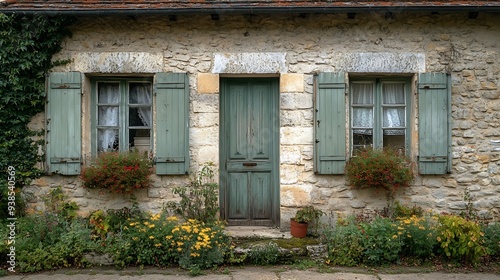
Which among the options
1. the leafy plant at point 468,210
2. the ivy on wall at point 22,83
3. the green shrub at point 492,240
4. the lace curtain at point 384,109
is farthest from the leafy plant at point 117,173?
the green shrub at point 492,240

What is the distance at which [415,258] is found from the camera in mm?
5508

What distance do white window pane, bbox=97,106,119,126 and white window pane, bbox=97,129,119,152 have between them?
0.12 m

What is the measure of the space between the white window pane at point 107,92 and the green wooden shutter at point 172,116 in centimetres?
74

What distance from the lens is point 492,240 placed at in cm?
566

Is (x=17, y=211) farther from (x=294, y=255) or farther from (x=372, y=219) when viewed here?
(x=372, y=219)

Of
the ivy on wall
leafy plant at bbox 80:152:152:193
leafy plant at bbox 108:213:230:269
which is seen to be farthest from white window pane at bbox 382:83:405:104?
the ivy on wall

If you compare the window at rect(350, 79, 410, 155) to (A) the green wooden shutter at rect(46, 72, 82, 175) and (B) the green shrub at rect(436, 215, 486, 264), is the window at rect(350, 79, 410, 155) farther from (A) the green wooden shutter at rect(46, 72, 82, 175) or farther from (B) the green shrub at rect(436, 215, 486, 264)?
(A) the green wooden shutter at rect(46, 72, 82, 175)

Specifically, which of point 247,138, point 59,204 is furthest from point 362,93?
point 59,204

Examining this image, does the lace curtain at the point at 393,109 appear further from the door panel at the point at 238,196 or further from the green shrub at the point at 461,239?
the door panel at the point at 238,196

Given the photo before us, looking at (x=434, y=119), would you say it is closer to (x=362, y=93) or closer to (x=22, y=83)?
(x=362, y=93)

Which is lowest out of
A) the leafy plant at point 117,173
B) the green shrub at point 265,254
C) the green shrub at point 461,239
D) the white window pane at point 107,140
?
the green shrub at point 265,254

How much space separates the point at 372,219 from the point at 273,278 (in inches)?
74.6

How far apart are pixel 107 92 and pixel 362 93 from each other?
386 centimetres

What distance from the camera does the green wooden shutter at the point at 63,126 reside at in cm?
616
